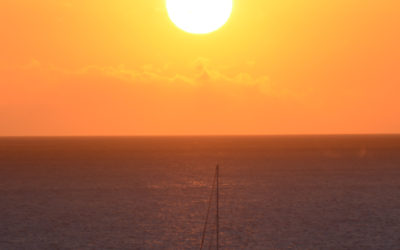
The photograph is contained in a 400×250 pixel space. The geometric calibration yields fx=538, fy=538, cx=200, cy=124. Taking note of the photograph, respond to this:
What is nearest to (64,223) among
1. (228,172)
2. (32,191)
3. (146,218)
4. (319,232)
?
(146,218)

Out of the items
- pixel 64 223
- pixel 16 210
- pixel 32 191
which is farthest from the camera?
pixel 32 191

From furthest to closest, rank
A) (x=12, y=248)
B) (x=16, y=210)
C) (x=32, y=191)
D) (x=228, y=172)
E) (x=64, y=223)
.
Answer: (x=228, y=172)
(x=32, y=191)
(x=16, y=210)
(x=64, y=223)
(x=12, y=248)

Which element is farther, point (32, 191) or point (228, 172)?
point (228, 172)

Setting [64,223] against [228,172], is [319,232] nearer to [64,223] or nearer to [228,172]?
[64,223]

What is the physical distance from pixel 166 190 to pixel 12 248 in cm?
3464

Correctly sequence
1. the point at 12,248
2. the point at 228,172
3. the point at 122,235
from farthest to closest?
the point at 228,172 → the point at 122,235 → the point at 12,248

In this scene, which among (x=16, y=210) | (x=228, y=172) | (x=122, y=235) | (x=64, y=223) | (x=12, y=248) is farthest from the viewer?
(x=228, y=172)

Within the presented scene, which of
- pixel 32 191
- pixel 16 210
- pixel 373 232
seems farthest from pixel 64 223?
pixel 32 191

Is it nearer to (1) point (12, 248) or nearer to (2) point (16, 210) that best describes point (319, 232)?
(1) point (12, 248)

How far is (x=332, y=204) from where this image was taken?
54.4 meters

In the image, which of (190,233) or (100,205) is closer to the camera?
(190,233)

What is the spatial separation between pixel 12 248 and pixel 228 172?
66807 mm

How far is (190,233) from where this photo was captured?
38750 mm

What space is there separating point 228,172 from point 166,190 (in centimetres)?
3220
